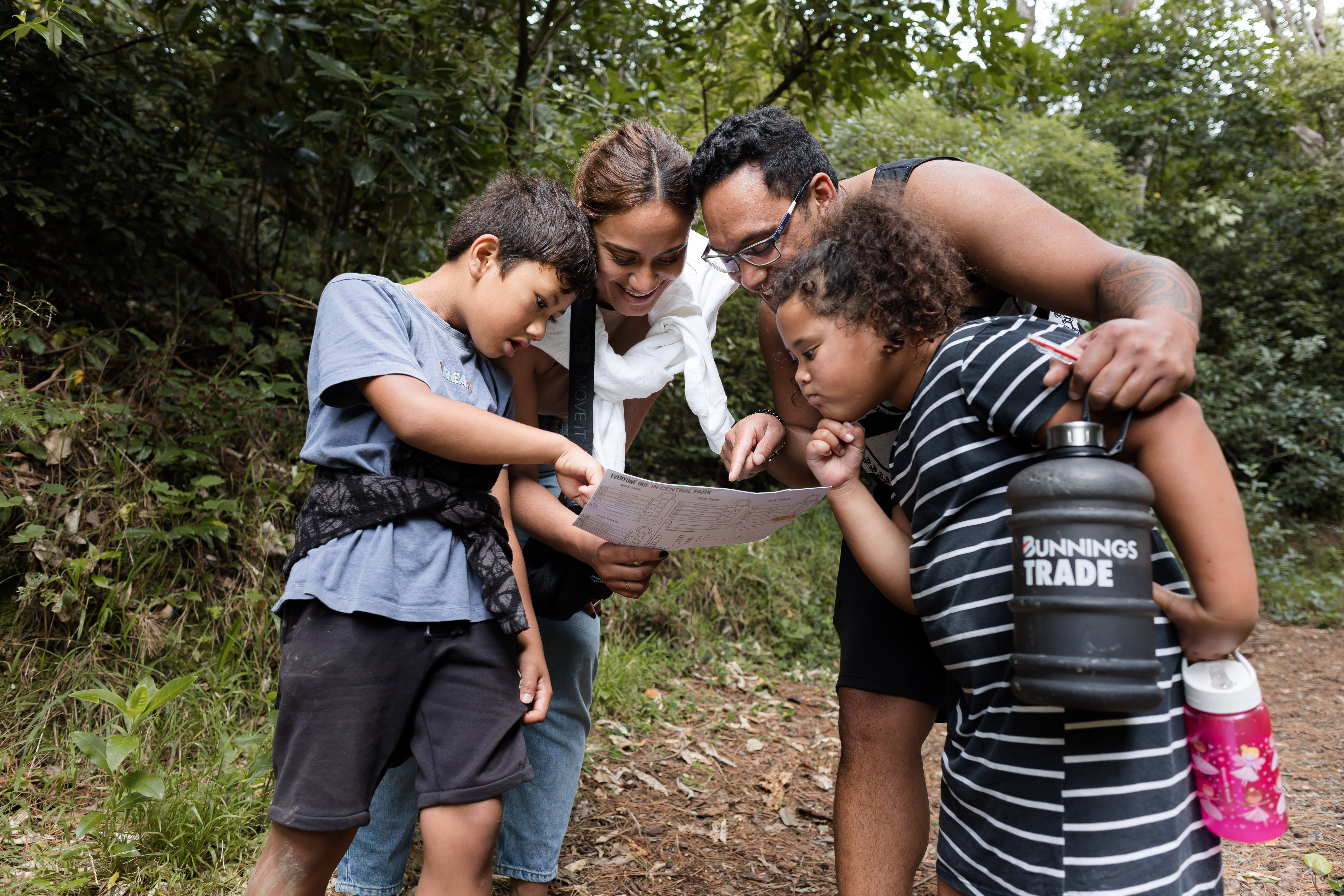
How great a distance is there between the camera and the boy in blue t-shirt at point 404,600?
62.4 inches

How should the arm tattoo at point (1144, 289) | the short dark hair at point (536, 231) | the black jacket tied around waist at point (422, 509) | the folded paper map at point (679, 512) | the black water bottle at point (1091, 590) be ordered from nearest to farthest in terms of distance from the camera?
the black water bottle at point (1091, 590) < the arm tattoo at point (1144, 289) < the folded paper map at point (679, 512) < the black jacket tied around waist at point (422, 509) < the short dark hair at point (536, 231)

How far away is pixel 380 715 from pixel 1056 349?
138cm

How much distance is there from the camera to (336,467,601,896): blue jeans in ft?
7.15

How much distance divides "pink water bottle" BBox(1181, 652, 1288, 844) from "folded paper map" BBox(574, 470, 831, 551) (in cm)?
71

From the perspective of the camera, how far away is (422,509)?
171 cm

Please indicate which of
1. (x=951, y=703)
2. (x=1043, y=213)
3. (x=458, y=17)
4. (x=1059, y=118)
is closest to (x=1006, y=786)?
(x=951, y=703)

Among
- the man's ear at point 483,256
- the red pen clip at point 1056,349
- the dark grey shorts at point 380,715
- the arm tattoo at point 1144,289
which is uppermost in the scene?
the man's ear at point 483,256

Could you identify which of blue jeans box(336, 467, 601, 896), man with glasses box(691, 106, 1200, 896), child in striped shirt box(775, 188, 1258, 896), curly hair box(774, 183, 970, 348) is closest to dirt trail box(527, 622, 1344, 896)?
blue jeans box(336, 467, 601, 896)

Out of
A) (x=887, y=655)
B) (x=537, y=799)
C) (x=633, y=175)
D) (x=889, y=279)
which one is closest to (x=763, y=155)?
(x=633, y=175)

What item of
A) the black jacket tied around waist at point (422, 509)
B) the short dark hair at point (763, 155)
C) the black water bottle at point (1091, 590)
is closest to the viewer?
the black water bottle at point (1091, 590)

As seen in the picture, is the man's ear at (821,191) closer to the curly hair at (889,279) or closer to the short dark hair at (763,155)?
the short dark hair at (763,155)

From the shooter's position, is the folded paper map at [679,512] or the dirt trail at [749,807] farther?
the dirt trail at [749,807]

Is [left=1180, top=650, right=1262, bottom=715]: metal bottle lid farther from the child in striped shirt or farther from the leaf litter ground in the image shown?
the leaf litter ground

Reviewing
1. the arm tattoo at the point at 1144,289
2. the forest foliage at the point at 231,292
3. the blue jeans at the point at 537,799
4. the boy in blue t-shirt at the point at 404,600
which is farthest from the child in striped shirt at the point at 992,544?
the forest foliage at the point at 231,292
